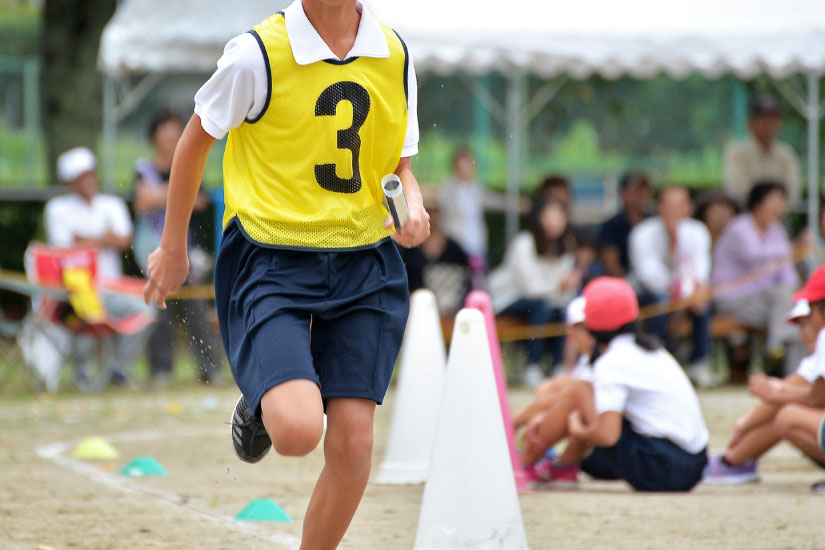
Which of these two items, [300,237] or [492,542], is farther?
[492,542]

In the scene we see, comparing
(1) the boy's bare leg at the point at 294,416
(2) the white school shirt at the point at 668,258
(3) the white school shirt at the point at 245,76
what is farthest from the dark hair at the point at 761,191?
(1) the boy's bare leg at the point at 294,416

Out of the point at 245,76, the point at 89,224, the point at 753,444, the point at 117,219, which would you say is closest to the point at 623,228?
the point at 117,219

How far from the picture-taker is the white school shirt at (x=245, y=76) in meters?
3.68

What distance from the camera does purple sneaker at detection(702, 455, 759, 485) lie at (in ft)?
21.1

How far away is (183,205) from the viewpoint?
386cm

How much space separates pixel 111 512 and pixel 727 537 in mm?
2559


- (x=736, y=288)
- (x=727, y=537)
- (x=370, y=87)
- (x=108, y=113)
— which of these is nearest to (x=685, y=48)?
(x=736, y=288)

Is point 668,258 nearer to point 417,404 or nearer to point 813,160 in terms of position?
point 813,160

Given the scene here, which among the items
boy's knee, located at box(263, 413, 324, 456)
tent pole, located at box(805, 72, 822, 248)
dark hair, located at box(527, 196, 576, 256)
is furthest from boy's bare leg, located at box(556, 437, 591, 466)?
tent pole, located at box(805, 72, 822, 248)

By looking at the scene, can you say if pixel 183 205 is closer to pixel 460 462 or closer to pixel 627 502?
pixel 460 462

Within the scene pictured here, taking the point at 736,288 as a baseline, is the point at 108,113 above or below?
above

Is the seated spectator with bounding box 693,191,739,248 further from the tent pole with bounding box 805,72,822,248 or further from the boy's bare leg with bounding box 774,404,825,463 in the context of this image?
the boy's bare leg with bounding box 774,404,825,463

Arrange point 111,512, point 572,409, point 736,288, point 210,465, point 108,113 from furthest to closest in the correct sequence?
point 108,113 < point 736,288 < point 210,465 < point 572,409 < point 111,512

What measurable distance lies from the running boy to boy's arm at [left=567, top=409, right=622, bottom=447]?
2.22 metres
